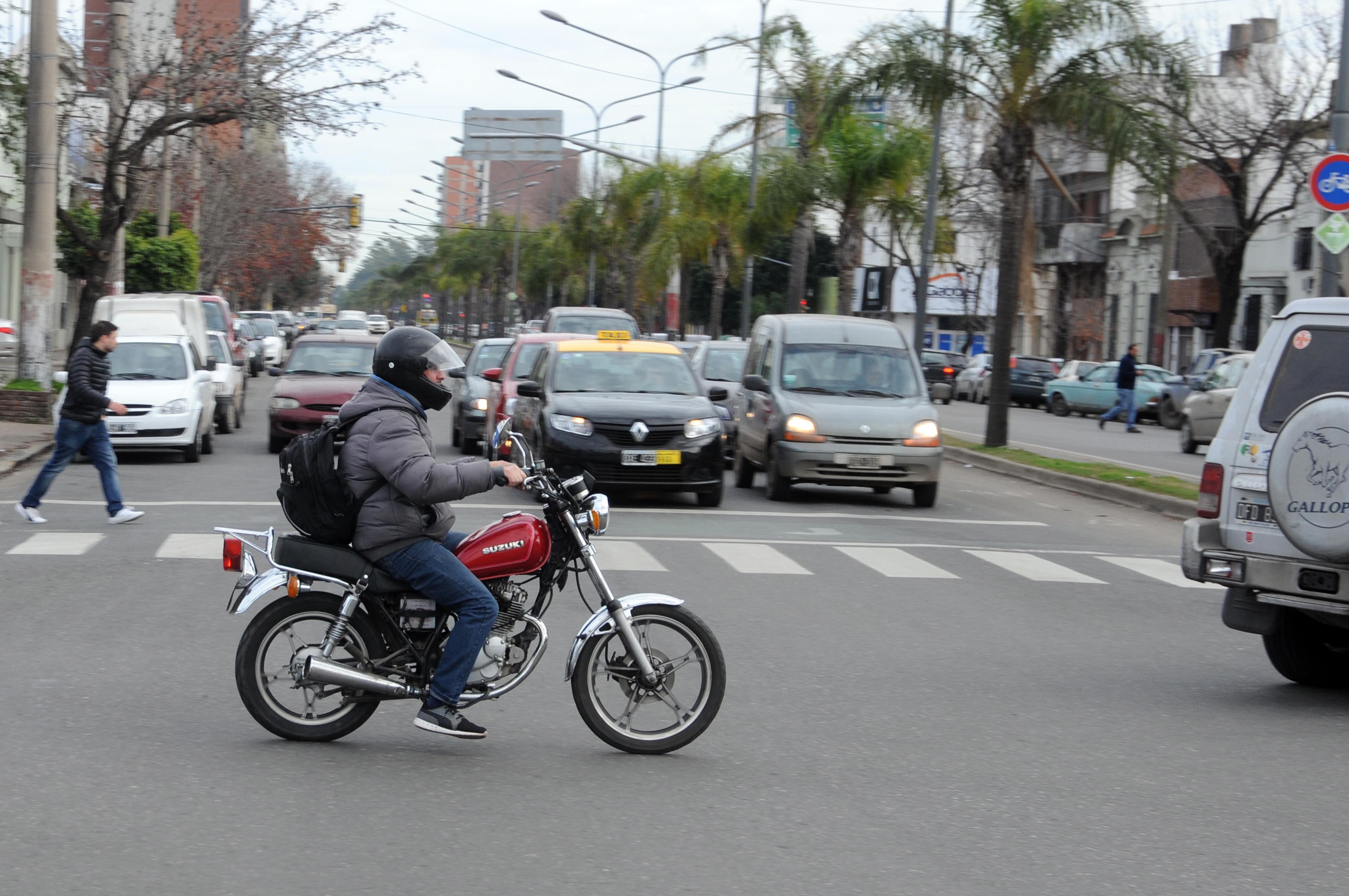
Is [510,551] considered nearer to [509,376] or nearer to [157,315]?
[509,376]

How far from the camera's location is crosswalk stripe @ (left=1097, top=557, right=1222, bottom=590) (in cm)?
1272

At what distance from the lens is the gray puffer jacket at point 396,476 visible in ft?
20.2

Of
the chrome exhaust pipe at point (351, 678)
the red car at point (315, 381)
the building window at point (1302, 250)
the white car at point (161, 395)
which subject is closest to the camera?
the chrome exhaust pipe at point (351, 678)

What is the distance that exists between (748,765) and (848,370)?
497 inches

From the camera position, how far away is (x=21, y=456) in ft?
64.6

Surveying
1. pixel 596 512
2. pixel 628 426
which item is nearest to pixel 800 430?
pixel 628 426

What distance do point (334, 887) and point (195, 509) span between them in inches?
439

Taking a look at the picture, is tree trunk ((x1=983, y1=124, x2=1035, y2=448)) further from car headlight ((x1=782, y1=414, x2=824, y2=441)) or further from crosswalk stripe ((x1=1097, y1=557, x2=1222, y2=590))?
crosswalk stripe ((x1=1097, y1=557, x2=1222, y2=590))

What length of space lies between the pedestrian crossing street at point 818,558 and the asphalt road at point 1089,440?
20.2ft

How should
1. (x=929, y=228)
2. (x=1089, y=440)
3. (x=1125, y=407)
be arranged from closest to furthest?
(x=929, y=228)
(x=1089, y=440)
(x=1125, y=407)

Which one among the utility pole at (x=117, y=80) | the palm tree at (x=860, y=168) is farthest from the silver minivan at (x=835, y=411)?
the palm tree at (x=860, y=168)

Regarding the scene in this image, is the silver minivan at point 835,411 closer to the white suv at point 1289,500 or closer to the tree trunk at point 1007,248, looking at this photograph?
Result: the tree trunk at point 1007,248

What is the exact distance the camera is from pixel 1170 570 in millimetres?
13477

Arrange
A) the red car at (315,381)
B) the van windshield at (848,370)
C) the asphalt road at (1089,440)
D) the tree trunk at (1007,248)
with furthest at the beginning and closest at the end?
the asphalt road at (1089,440) → the tree trunk at (1007,248) → the red car at (315,381) → the van windshield at (848,370)
